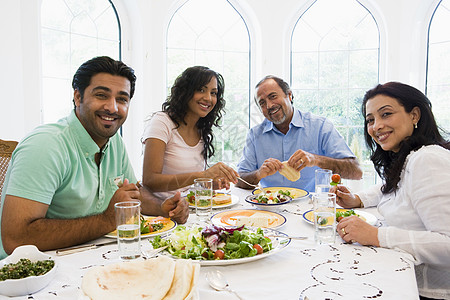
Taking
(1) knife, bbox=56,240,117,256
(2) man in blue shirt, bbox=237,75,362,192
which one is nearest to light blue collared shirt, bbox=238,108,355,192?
(2) man in blue shirt, bbox=237,75,362,192

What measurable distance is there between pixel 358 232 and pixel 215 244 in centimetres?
55

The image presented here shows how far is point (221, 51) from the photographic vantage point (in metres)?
4.46

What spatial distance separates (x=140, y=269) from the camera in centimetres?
95

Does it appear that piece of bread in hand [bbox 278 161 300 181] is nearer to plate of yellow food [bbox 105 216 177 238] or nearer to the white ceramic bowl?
plate of yellow food [bbox 105 216 177 238]

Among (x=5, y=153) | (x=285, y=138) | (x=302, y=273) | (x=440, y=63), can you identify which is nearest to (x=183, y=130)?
(x=285, y=138)

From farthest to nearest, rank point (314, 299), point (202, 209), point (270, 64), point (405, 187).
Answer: point (270, 64), point (202, 209), point (405, 187), point (314, 299)

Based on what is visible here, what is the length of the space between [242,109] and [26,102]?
8.66 ft

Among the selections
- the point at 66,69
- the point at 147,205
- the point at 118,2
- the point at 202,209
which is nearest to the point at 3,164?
the point at 147,205

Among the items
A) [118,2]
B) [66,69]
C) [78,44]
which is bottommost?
[66,69]

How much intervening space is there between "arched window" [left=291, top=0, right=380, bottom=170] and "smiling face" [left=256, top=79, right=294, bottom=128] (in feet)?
5.76

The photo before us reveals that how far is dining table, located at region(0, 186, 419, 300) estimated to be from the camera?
37.6 inches

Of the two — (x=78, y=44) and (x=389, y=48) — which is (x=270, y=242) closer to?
(x=78, y=44)

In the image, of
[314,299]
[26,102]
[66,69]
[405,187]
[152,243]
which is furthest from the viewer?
[66,69]

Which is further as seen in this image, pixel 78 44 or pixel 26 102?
pixel 78 44
